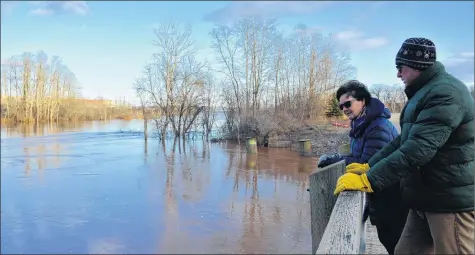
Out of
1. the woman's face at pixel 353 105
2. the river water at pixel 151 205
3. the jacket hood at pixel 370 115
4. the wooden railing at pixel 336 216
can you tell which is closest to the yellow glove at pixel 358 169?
the wooden railing at pixel 336 216

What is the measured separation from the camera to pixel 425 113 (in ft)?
5.53

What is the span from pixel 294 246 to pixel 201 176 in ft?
24.1

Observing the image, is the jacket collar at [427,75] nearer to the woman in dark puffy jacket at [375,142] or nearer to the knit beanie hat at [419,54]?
the knit beanie hat at [419,54]

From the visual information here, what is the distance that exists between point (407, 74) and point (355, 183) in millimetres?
671

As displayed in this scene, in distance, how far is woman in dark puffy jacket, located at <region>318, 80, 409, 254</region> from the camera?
7.44 feet

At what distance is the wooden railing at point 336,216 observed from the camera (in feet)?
3.95

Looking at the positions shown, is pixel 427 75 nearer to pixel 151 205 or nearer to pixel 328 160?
pixel 328 160

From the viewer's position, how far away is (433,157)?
5.79 ft

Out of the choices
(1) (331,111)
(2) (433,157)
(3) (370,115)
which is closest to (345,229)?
(2) (433,157)

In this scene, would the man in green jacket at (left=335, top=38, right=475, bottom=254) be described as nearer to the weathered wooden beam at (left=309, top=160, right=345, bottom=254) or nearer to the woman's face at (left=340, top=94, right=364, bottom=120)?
the weathered wooden beam at (left=309, top=160, right=345, bottom=254)

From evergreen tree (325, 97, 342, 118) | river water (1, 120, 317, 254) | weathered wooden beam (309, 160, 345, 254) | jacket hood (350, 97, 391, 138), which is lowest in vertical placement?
river water (1, 120, 317, 254)

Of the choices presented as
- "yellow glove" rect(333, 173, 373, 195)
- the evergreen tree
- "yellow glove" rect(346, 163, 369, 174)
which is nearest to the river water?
"yellow glove" rect(346, 163, 369, 174)

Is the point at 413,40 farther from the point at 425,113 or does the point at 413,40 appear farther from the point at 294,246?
the point at 294,246

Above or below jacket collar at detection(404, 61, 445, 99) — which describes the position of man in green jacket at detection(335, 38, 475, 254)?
below
